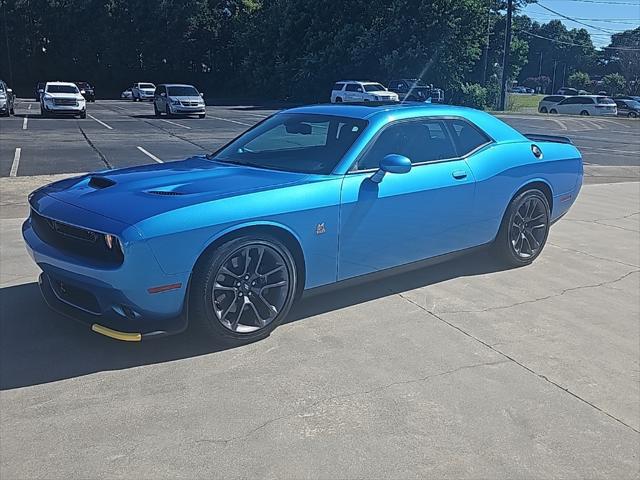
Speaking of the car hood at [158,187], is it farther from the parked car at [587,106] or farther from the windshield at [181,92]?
the parked car at [587,106]

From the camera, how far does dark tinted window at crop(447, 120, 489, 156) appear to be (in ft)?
17.1

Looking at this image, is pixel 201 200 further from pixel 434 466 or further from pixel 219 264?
pixel 434 466

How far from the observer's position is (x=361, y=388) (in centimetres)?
343

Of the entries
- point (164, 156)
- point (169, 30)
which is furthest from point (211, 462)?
point (169, 30)

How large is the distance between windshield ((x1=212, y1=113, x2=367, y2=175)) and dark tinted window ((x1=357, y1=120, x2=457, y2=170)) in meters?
0.18

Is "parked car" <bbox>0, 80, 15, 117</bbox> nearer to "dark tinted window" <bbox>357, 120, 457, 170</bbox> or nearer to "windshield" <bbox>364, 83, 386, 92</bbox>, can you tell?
"windshield" <bbox>364, 83, 386, 92</bbox>

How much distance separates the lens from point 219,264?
3674mm

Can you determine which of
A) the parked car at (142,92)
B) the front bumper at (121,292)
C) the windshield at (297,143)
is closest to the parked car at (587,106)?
the parked car at (142,92)

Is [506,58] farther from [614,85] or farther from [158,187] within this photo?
[158,187]

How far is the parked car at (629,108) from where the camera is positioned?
43844 millimetres

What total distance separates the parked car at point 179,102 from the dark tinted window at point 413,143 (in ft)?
85.4

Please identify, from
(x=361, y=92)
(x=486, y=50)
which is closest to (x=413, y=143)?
(x=361, y=92)

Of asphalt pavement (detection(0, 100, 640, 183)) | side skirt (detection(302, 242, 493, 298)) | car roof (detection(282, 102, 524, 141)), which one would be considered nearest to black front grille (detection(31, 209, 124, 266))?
side skirt (detection(302, 242, 493, 298))

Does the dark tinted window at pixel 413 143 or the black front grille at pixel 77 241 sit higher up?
the dark tinted window at pixel 413 143
